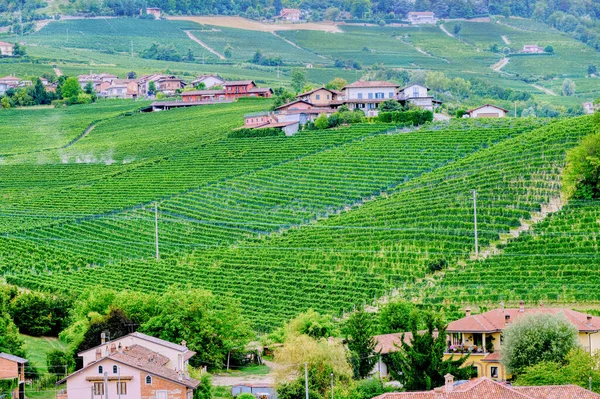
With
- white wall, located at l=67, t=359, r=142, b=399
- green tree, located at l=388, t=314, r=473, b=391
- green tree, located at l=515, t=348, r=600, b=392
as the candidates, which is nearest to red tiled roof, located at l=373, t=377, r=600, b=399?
green tree, located at l=515, t=348, r=600, b=392

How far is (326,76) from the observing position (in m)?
173

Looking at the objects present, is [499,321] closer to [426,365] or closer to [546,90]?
[426,365]

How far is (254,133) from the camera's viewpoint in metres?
106

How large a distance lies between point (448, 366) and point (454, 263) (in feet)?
67.3

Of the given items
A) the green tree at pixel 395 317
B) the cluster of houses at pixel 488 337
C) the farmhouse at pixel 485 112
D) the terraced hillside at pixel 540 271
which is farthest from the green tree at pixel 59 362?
the farmhouse at pixel 485 112

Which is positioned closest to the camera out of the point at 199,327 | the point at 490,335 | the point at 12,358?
the point at 12,358

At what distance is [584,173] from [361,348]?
24218mm

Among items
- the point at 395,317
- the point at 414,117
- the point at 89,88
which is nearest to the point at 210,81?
the point at 89,88

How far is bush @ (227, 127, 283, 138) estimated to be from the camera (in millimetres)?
104688

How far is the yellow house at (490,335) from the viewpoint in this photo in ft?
164

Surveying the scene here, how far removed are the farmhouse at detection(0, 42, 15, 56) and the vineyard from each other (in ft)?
239

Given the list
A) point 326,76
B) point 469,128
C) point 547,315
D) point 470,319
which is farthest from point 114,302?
point 326,76

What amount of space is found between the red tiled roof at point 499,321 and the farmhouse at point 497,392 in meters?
9.58

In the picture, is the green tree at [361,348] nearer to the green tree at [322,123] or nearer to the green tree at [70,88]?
the green tree at [322,123]
